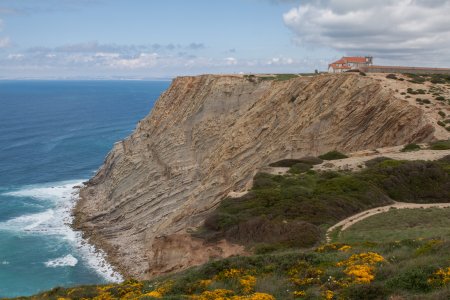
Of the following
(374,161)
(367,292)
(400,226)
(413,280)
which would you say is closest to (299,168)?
(374,161)

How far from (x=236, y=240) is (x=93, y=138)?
87.4m

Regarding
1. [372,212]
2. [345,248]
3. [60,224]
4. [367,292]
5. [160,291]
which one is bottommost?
[60,224]

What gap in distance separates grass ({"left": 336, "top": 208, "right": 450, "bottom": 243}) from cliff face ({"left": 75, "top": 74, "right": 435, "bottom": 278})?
11068 millimetres

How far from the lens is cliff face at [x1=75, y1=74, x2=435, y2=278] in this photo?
4062 centimetres

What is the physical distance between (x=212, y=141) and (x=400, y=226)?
3384 cm

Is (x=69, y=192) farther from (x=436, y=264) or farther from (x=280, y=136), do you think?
(x=436, y=264)

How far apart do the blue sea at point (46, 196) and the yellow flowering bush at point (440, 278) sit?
3080 cm

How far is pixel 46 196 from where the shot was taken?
6234 cm

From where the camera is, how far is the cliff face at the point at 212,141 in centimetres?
4062

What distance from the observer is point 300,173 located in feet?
109

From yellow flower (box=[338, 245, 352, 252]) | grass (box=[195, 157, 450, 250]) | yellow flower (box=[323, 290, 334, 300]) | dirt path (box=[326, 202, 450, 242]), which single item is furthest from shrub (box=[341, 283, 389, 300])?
dirt path (box=[326, 202, 450, 242])

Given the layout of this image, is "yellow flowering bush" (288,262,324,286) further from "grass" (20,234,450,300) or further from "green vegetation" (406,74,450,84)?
"green vegetation" (406,74,450,84)

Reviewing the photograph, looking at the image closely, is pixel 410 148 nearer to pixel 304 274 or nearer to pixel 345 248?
pixel 345 248

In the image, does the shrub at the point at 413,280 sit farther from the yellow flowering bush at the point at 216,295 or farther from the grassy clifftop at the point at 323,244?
the yellow flowering bush at the point at 216,295
